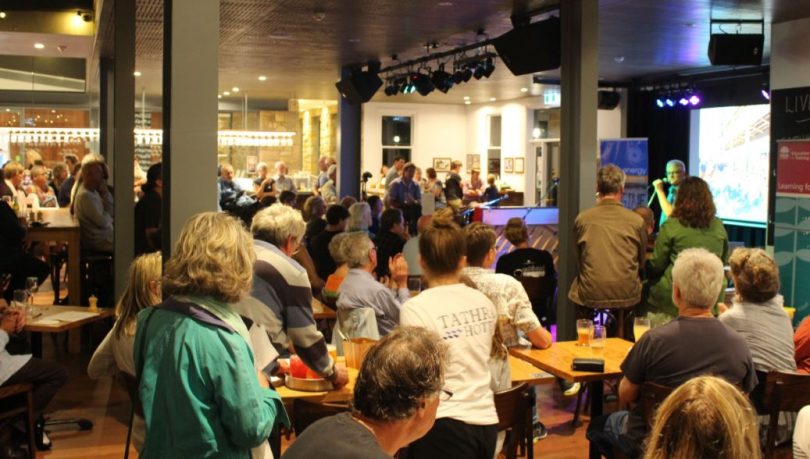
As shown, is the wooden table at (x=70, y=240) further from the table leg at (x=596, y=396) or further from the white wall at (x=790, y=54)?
the white wall at (x=790, y=54)

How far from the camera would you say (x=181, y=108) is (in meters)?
4.05

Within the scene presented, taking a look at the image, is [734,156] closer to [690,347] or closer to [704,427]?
[690,347]

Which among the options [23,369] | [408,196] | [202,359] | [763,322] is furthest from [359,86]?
[202,359]

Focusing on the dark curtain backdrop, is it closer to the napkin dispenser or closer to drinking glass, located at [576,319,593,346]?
drinking glass, located at [576,319,593,346]

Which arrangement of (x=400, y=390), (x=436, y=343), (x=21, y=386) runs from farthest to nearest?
1. (x=21, y=386)
2. (x=436, y=343)
3. (x=400, y=390)

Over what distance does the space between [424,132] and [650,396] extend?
1928 cm

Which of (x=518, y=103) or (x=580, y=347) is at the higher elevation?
(x=518, y=103)

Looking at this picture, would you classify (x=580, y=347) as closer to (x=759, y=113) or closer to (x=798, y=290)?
(x=798, y=290)

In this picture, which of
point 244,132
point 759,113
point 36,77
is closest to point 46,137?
point 36,77

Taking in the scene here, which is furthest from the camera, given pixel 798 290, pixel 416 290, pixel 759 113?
pixel 759 113

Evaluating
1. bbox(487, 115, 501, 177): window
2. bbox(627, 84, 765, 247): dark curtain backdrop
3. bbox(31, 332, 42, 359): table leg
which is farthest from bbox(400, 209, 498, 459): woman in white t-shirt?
bbox(487, 115, 501, 177): window

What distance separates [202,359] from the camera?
251 cm

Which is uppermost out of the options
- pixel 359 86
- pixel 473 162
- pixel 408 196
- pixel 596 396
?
pixel 359 86

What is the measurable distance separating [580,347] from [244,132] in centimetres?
1646
